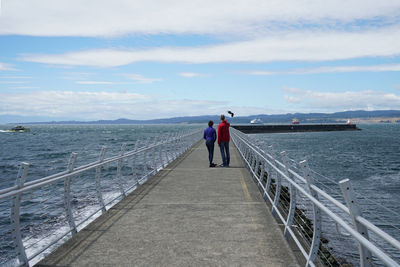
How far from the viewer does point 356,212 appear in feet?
10.9

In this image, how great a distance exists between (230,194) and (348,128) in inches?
6487

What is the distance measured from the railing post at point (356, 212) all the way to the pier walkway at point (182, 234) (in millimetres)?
→ 2011

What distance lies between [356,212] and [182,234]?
3.68 meters

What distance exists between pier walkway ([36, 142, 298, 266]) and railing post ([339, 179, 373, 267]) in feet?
6.60

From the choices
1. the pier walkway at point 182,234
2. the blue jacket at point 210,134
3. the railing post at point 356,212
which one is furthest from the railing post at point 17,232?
the blue jacket at point 210,134

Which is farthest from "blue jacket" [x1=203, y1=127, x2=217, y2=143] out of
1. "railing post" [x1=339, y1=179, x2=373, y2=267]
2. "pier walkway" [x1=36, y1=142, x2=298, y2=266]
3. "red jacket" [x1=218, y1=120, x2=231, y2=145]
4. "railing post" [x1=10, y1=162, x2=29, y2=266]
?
"railing post" [x1=339, y1=179, x2=373, y2=267]

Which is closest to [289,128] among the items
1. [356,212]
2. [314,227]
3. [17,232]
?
[314,227]

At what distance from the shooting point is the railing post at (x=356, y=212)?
324 cm

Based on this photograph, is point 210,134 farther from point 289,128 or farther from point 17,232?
point 289,128

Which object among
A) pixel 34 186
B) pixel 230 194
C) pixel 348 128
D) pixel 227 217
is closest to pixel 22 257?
pixel 34 186

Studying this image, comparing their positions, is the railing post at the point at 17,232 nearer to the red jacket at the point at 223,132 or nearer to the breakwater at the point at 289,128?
the red jacket at the point at 223,132

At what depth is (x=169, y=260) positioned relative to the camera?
17.4 ft

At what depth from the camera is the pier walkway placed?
5367 mm

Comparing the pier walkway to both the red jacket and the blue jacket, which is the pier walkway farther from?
the blue jacket
